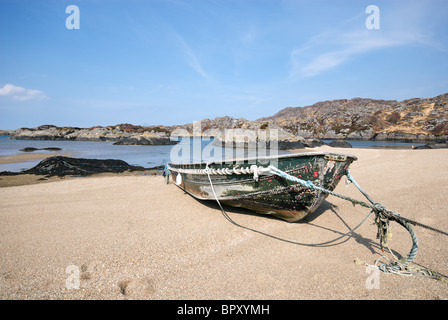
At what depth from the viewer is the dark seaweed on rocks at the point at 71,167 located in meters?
14.1

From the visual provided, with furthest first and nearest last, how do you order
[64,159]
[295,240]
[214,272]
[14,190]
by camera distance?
[64,159] → [14,190] → [295,240] → [214,272]

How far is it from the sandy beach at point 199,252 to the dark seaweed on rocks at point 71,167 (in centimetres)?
787

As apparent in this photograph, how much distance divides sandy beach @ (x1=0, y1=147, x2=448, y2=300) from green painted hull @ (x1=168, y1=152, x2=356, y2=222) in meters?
0.49

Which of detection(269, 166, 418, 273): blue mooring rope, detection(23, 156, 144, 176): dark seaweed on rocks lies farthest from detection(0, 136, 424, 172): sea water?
detection(269, 166, 418, 273): blue mooring rope

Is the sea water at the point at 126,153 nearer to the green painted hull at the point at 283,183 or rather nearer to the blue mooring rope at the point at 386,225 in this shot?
the green painted hull at the point at 283,183

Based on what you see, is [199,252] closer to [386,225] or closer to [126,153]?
[386,225]

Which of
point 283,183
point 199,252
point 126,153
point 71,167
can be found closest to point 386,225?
point 283,183

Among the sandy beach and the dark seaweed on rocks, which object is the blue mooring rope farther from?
the dark seaweed on rocks

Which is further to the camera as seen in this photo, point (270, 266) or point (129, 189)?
point (129, 189)
